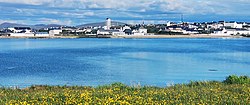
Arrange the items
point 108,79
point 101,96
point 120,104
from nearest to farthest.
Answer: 1. point 120,104
2. point 101,96
3. point 108,79

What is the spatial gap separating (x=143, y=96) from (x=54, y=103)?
2.99 metres

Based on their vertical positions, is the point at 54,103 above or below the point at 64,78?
above

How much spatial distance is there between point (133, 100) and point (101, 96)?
1262 mm

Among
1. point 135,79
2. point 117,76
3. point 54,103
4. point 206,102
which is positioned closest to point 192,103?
point 206,102

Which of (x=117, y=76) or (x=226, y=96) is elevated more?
(x=226, y=96)

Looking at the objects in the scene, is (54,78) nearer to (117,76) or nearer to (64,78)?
(64,78)

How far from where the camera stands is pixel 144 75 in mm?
40812

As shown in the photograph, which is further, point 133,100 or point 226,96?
point 226,96

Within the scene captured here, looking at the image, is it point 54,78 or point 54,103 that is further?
point 54,78

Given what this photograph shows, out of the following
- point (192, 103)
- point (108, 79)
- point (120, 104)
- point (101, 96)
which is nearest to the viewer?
point (120, 104)

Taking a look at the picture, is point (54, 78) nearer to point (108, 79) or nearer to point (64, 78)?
point (64, 78)

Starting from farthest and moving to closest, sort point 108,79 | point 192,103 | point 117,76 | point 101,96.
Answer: point 117,76 → point 108,79 → point 101,96 → point 192,103

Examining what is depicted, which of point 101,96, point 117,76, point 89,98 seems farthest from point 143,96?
point 117,76

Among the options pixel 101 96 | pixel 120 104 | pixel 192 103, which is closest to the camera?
pixel 120 104
